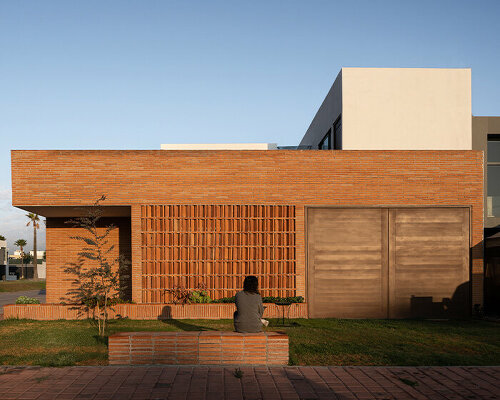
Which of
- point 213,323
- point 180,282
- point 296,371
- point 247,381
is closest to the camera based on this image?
point 247,381

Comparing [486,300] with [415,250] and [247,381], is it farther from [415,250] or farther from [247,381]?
[247,381]

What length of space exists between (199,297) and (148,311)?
162cm

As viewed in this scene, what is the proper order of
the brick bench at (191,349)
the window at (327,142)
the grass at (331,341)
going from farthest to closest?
the window at (327,142) < the grass at (331,341) < the brick bench at (191,349)

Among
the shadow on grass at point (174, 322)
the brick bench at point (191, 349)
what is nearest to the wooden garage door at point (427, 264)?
the shadow on grass at point (174, 322)

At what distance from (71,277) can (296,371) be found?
11449 millimetres

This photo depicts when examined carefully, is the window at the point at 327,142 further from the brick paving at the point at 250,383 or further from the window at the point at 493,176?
the brick paving at the point at 250,383

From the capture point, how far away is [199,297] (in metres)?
13.3

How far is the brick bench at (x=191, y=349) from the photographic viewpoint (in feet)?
23.0

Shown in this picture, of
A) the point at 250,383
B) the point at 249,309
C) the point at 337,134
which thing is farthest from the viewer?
the point at 337,134

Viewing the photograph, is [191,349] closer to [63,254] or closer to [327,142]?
[63,254]

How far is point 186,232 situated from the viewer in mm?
13750

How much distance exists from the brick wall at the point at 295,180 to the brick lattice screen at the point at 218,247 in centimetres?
30

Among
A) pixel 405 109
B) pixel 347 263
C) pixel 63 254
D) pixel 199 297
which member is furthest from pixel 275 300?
pixel 405 109

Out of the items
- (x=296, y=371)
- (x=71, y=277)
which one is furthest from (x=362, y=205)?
(x=71, y=277)
